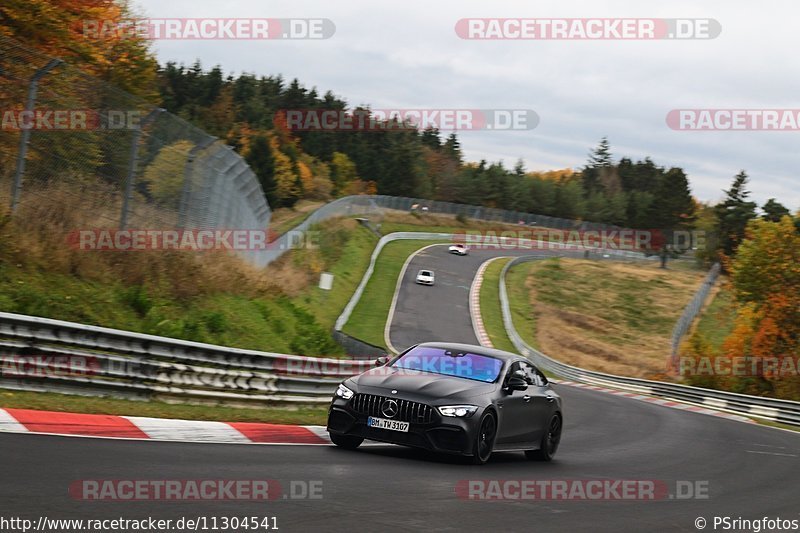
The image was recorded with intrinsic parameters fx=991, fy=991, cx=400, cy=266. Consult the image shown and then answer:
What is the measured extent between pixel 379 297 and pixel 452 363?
43.5 meters

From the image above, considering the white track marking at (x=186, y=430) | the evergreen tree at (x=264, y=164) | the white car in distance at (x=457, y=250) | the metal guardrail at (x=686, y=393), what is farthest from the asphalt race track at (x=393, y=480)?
the evergreen tree at (x=264, y=164)

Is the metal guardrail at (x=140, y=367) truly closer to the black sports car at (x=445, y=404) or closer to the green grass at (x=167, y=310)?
the green grass at (x=167, y=310)

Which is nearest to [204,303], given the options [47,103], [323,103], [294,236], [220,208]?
[220,208]

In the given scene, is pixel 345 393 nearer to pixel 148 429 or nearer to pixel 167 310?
pixel 148 429

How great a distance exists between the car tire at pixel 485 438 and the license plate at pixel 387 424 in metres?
0.80

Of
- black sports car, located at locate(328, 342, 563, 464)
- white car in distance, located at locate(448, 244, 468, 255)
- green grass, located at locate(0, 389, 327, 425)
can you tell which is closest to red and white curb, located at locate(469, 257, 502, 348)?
white car in distance, located at locate(448, 244, 468, 255)

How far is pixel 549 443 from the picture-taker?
1309cm

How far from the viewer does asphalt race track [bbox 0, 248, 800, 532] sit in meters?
6.65

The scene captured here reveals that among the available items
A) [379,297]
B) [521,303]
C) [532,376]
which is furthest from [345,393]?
[521,303]

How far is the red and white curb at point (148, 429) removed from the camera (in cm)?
949

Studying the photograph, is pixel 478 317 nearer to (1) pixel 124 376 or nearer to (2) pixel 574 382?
(2) pixel 574 382

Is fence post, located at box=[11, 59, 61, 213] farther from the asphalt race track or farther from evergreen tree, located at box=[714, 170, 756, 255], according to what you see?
evergreen tree, located at box=[714, 170, 756, 255]

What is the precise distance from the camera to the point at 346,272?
5597 cm

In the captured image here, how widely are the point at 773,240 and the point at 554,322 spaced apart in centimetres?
1722
